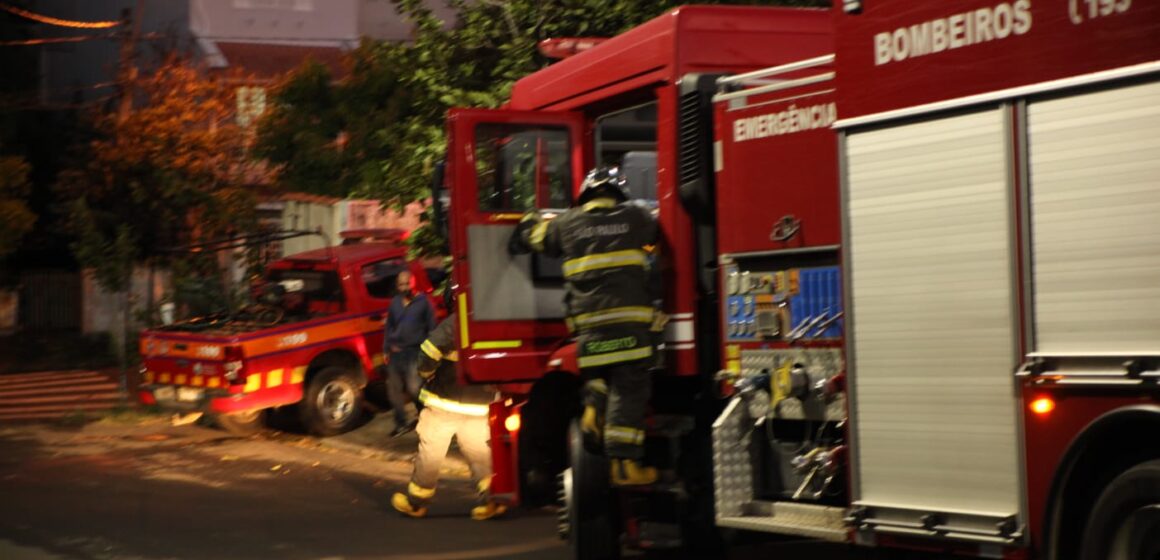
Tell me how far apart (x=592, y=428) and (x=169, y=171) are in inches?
865

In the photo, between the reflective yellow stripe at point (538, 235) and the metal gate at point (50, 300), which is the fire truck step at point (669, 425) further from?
the metal gate at point (50, 300)

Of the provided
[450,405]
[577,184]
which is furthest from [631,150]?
[450,405]

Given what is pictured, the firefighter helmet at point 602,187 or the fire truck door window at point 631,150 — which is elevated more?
the fire truck door window at point 631,150

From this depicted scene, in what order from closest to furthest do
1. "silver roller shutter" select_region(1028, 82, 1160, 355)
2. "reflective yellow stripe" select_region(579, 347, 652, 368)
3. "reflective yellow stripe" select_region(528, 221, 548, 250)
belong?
"silver roller shutter" select_region(1028, 82, 1160, 355) → "reflective yellow stripe" select_region(579, 347, 652, 368) → "reflective yellow stripe" select_region(528, 221, 548, 250)

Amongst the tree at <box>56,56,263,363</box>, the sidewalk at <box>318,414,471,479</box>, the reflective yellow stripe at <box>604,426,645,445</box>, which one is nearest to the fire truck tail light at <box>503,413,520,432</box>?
the reflective yellow stripe at <box>604,426,645,445</box>

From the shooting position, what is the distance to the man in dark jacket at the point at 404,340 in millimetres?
15391

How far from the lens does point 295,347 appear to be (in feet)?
53.2

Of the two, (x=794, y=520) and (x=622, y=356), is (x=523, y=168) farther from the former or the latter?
(x=794, y=520)

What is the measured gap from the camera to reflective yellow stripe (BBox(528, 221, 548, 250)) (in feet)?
26.6

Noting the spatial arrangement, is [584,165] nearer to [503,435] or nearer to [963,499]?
[503,435]

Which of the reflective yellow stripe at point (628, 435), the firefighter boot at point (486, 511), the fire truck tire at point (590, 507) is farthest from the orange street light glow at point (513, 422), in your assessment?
the firefighter boot at point (486, 511)

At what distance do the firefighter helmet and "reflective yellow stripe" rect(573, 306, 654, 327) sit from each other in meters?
0.60

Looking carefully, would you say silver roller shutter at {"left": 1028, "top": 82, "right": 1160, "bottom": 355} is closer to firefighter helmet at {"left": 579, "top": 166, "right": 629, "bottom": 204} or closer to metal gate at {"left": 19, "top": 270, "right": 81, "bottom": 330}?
firefighter helmet at {"left": 579, "top": 166, "right": 629, "bottom": 204}

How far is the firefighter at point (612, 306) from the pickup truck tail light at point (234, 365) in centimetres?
821
